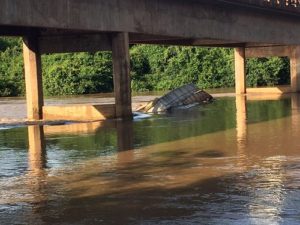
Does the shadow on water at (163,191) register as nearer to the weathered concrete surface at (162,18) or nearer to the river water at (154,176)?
A: the river water at (154,176)

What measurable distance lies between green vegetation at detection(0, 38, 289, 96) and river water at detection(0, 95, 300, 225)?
45.7 m

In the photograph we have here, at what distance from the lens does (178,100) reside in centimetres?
3425

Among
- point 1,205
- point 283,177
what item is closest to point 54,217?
point 1,205

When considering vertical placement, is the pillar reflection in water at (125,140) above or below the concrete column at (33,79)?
below

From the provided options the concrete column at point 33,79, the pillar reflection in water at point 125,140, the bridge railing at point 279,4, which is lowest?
the pillar reflection in water at point 125,140

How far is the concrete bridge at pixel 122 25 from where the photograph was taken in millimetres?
20438

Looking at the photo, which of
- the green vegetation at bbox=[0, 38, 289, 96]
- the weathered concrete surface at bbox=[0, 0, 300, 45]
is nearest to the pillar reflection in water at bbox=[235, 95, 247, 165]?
the weathered concrete surface at bbox=[0, 0, 300, 45]

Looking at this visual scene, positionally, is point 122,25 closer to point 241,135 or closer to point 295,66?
point 241,135

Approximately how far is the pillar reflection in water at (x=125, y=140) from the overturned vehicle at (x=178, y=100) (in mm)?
7344

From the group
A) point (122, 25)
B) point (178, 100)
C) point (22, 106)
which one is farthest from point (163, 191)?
point (22, 106)

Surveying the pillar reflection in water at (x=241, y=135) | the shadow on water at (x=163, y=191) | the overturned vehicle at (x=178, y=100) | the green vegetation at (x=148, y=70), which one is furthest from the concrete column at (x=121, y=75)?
the green vegetation at (x=148, y=70)

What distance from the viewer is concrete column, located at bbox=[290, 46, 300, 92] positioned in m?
41.0

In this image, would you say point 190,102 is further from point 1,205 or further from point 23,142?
point 1,205

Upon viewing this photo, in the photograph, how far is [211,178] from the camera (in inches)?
413
